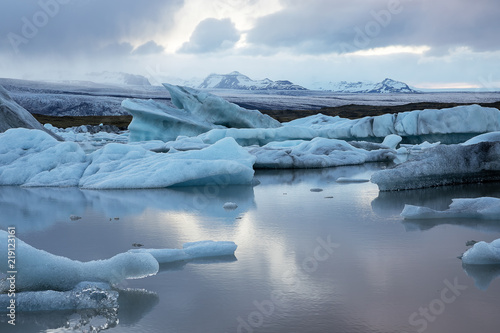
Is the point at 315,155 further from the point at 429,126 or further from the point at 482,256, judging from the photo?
the point at 482,256

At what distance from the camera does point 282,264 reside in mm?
3516

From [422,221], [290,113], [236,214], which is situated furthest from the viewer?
[290,113]

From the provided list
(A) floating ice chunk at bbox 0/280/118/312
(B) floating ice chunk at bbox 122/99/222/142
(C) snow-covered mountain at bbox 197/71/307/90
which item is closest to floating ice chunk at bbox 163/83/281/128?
(B) floating ice chunk at bbox 122/99/222/142

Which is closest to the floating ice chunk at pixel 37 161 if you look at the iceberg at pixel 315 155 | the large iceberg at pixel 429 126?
the iceberg at pixel 315 155

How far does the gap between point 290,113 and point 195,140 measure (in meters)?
31.6

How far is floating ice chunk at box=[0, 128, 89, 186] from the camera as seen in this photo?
341 inches

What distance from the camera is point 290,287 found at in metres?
3.01

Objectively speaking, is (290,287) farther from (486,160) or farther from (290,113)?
(290,113)

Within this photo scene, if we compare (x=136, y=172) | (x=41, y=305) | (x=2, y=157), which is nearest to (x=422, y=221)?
(x=41, y=305)

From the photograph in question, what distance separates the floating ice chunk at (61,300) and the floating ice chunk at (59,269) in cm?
11

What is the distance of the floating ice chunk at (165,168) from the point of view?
25.7ft

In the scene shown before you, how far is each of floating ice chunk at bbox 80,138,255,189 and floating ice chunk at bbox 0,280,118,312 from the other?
5.01 m

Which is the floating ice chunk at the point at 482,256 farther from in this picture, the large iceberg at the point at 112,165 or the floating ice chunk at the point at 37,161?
the floating ice chunk at the point at 37,161

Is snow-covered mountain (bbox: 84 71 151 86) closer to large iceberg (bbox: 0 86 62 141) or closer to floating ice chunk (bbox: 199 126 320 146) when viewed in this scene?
floating ice chunk (bbox: 199 126 320 146)
